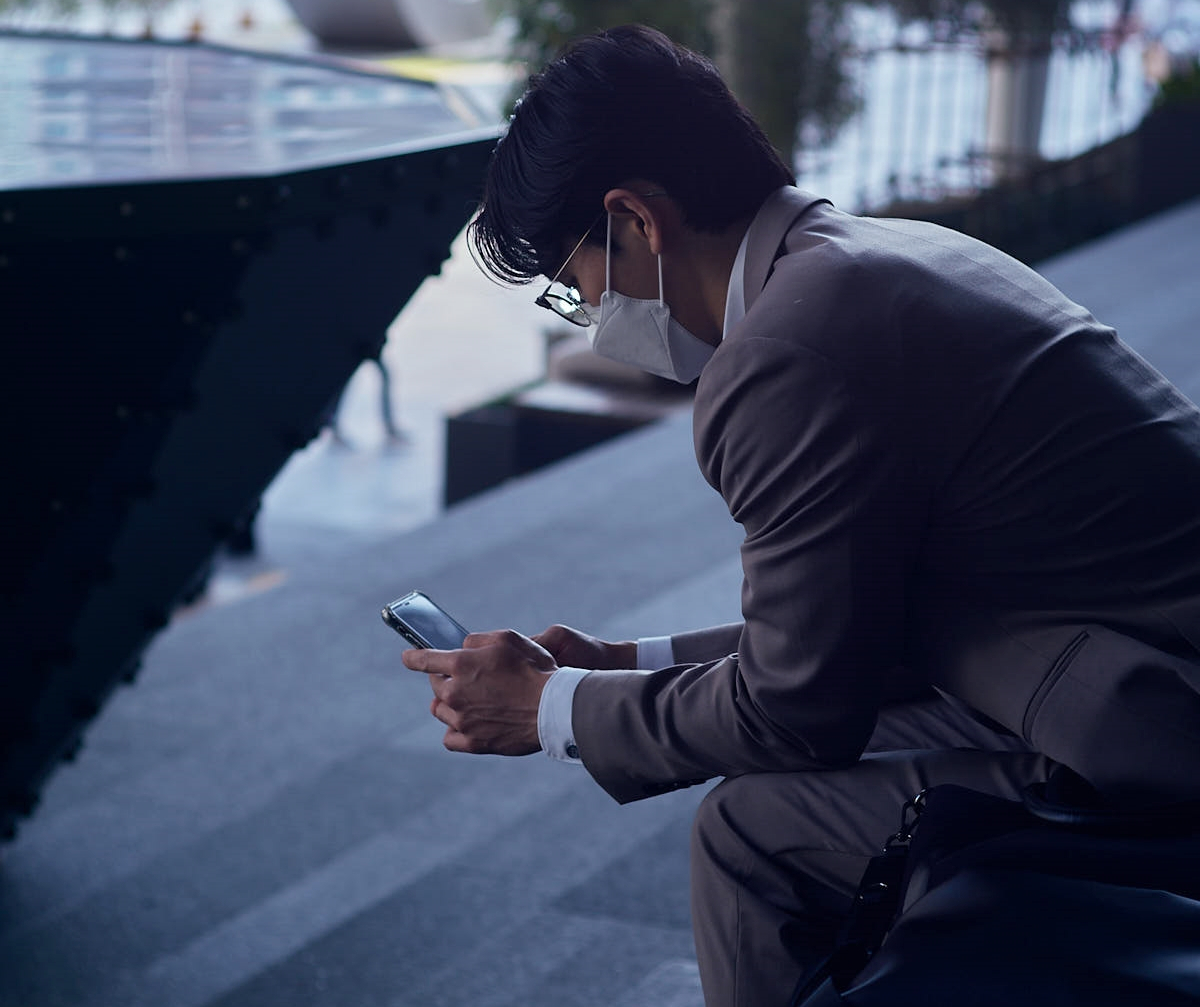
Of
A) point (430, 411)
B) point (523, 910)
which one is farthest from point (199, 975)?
point (430, 411)

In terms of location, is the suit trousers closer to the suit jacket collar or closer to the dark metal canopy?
the suit jacket collar

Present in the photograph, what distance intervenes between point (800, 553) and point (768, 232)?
35 centimetres

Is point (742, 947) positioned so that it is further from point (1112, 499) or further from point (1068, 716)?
point (1112, 499)

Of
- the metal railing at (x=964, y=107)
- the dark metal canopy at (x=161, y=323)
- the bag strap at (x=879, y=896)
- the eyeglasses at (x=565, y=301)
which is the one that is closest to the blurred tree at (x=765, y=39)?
the metal railing at (x=964, y=107)

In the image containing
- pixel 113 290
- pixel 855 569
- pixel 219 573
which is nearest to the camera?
pixel 855 569

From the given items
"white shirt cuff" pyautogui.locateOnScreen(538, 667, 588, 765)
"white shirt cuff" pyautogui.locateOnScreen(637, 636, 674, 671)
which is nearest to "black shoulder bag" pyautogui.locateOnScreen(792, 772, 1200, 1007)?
"white shirt cuff" pyautogui.locateOnScreen(538, 667, 588, 765)

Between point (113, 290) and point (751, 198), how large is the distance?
843 mm

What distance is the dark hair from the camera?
61.6 inches

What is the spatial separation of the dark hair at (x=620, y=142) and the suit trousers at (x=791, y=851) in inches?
23.3

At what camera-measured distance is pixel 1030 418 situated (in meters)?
1.46

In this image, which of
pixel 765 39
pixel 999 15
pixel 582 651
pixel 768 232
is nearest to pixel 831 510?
pixel 768 232

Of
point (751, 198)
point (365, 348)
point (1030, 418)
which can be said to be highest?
point (751, 198)

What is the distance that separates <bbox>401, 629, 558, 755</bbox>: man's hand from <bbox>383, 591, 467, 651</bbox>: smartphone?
0.37 feet

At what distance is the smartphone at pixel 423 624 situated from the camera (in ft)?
6.02
